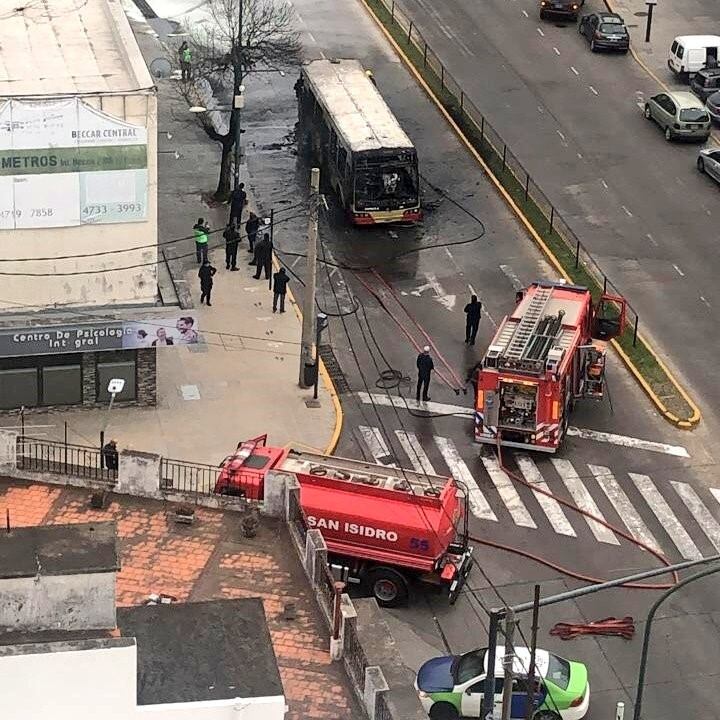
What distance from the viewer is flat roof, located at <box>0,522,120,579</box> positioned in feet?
89.4

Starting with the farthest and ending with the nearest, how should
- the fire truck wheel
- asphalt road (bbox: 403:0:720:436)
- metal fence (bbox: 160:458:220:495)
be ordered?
asphalt road (bbox: 403:0:720:436) < metal fence (bbox: 160:458:220:495) < the fire truck wheel

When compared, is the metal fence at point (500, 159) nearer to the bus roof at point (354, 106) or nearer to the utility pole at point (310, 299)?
the bus roof at point (354, 106)

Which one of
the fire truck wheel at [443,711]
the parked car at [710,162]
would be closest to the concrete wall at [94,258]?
the fire truck wheel at [443,711]

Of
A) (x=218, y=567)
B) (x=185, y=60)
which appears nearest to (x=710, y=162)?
(x=185, y=60)

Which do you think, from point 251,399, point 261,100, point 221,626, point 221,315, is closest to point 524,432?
point 251,399

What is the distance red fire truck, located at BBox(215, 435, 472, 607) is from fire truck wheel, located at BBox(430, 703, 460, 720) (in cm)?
436

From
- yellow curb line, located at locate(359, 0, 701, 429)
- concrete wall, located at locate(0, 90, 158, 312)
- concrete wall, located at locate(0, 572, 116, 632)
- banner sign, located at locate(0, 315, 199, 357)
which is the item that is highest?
concrete wall, located at locate(0, 572, 116, 632)

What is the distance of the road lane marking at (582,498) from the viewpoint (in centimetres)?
4300

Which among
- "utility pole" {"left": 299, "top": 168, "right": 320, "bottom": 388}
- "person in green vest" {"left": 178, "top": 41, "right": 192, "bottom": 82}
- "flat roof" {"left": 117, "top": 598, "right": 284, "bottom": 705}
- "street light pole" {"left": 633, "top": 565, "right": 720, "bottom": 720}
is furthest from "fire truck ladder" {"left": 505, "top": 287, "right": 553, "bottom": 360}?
"person in green vest" {"left": 178, "top": 41, "right": 192, "bottom": 82}

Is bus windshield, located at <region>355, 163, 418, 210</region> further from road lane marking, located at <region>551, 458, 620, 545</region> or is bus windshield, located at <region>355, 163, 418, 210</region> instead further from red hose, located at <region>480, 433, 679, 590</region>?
red hose, located at <region>480, 433, 679, 590</region>

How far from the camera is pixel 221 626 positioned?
28.9m

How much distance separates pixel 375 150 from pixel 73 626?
31979mm

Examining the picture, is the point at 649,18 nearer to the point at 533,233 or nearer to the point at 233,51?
the point at 533,233

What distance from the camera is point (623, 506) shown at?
44156mm
